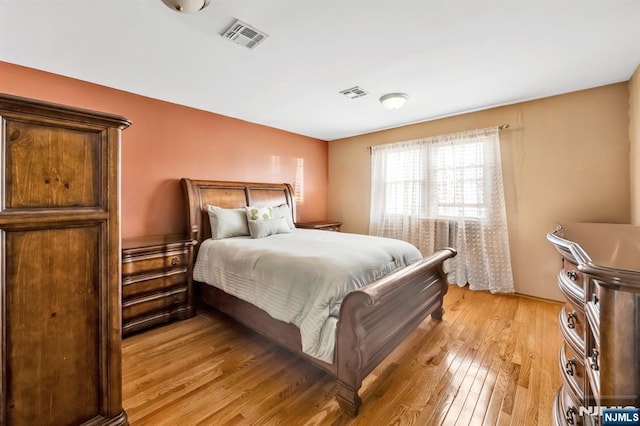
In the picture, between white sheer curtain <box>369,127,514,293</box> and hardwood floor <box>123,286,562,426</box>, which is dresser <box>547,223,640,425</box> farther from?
white sheer curtain <box>369,127,514,293</box>

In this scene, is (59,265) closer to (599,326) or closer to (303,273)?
(303,273)

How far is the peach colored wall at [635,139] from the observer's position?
7.91 feet

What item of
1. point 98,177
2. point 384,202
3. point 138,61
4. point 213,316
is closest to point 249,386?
point 213,316

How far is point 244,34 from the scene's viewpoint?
1.94 meters

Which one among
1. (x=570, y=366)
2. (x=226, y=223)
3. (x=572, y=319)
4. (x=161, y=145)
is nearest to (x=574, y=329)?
(x=572, y=319)

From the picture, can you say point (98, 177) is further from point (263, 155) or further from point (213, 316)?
point (263, 155)

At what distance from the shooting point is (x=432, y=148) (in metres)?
3.92

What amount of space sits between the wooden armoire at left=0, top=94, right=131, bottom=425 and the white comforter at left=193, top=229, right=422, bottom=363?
3.20 feet

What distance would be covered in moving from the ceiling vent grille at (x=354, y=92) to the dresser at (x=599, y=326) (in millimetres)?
2228

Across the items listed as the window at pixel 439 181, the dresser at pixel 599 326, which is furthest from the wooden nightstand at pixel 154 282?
the window at pixel 439 181

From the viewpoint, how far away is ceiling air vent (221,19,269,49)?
1.85 meters

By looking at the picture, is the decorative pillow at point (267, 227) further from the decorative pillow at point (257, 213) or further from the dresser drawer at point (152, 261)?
the dresser drawer at point (152, 261)

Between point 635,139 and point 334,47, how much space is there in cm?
291

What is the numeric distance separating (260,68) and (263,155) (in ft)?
6.19
